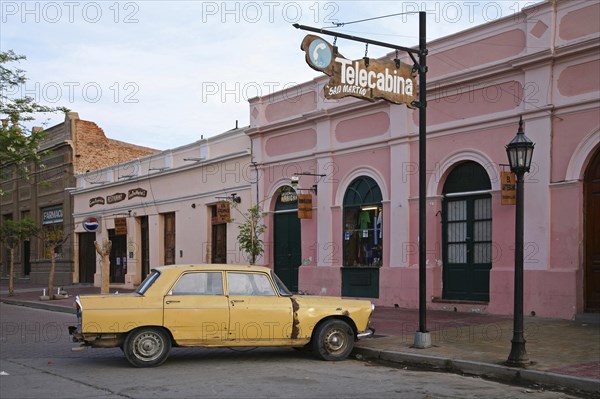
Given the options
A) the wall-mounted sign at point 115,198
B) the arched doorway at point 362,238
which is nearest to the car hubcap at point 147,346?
the arched doorway at point 362,238

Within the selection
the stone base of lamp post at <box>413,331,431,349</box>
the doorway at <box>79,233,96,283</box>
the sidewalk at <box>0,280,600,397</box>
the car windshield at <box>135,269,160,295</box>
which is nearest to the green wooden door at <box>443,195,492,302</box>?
the sidewalk at <box>0,280,600,397</box>

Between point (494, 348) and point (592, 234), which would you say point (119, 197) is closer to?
point (592, 234)

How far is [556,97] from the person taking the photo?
50.2ft

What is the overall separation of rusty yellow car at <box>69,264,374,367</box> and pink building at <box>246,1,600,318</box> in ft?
Result: 20.2

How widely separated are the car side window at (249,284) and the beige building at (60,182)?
25639 mm

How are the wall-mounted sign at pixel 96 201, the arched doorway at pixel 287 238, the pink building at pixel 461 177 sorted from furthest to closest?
1. the wall-mounted sign at pixel 96 201
2. the arched doorway at pixel 287 238
3. the pink building at pixel 461 177

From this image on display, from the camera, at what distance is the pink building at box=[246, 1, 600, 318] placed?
1484 cm

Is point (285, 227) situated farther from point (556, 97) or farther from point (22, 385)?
point (22, 385)

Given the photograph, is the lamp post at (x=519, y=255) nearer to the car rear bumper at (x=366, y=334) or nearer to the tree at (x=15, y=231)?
the car rear bumper at (x=366, y=334)

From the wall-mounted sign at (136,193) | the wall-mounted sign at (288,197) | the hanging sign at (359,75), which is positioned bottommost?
the wall-mounted sign at (288,197)

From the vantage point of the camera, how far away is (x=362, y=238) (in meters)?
20.4

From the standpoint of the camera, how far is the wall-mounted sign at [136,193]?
102ft

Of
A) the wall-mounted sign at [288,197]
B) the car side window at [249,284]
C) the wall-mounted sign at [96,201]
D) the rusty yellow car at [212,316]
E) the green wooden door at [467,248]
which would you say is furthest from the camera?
the wall-mounted sign at [96,201]

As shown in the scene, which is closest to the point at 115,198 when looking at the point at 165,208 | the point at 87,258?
the point at 87,258
